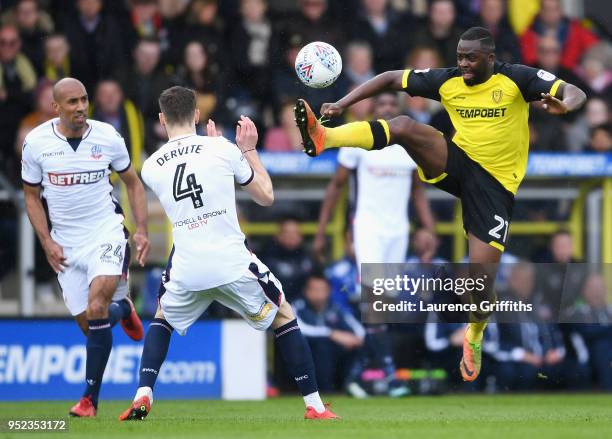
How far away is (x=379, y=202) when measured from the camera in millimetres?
13070

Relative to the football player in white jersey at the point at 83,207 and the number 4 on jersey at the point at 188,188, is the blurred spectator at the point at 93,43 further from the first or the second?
the number 4 on jersey at the point at 188,188

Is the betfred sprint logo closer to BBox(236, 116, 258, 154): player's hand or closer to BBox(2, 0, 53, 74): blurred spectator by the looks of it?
BBox(2, 0, 53, 74): blurred spectator

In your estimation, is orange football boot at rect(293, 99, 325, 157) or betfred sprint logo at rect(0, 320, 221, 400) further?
betfred sprint logo at rect(0, 320, 221, 400)

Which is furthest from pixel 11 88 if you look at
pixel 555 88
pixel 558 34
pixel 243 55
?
pixel 555 88

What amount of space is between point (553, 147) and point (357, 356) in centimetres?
341

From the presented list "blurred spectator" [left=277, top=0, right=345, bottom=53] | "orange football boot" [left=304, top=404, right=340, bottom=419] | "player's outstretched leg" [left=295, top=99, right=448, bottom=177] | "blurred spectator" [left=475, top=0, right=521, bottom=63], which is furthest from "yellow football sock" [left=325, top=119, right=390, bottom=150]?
"blurred spectator" [left=475, top=0, right=521, bottom=63]

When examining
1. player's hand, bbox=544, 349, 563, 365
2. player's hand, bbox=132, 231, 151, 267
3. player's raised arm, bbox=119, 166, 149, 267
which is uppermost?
player's raised arm, bbox=119, 166, 149, 267

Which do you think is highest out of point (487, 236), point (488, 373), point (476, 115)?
point (476, 115)

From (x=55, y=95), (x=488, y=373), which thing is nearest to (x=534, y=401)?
(x=488, y=373)

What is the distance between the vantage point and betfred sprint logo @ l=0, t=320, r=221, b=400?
41.3ft

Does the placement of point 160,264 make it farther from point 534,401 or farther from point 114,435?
point 114,435

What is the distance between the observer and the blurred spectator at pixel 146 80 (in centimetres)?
1440

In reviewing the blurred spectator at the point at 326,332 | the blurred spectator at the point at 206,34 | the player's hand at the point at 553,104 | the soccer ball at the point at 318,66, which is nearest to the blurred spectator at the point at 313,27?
the blurred spectator at the point at 206,34

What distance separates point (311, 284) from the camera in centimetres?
1343
